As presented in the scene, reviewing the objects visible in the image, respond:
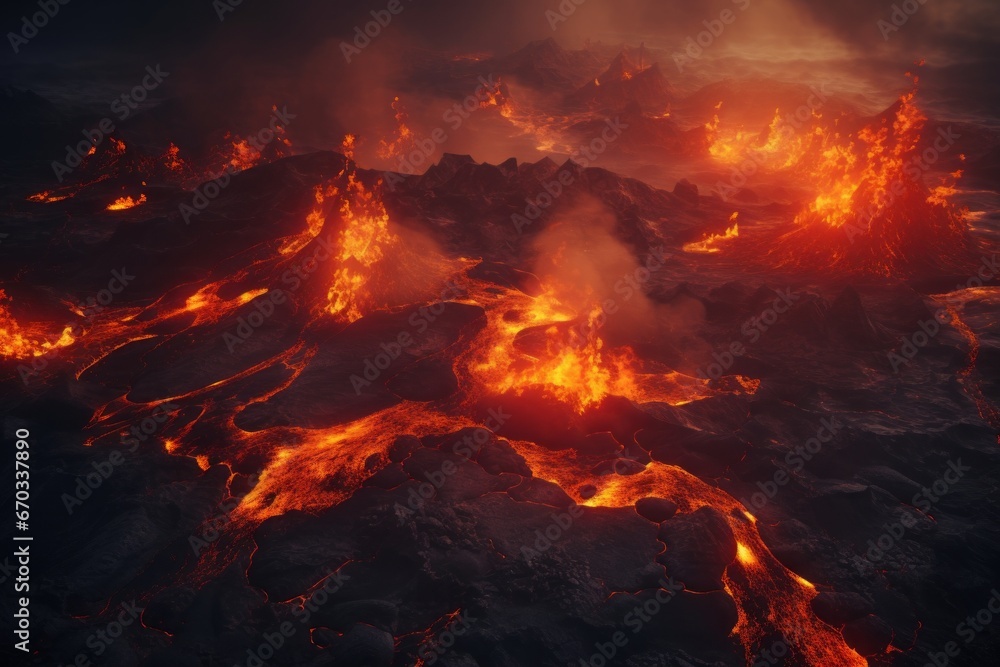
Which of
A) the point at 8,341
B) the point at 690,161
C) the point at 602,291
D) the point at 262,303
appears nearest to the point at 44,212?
the point at 8,341
